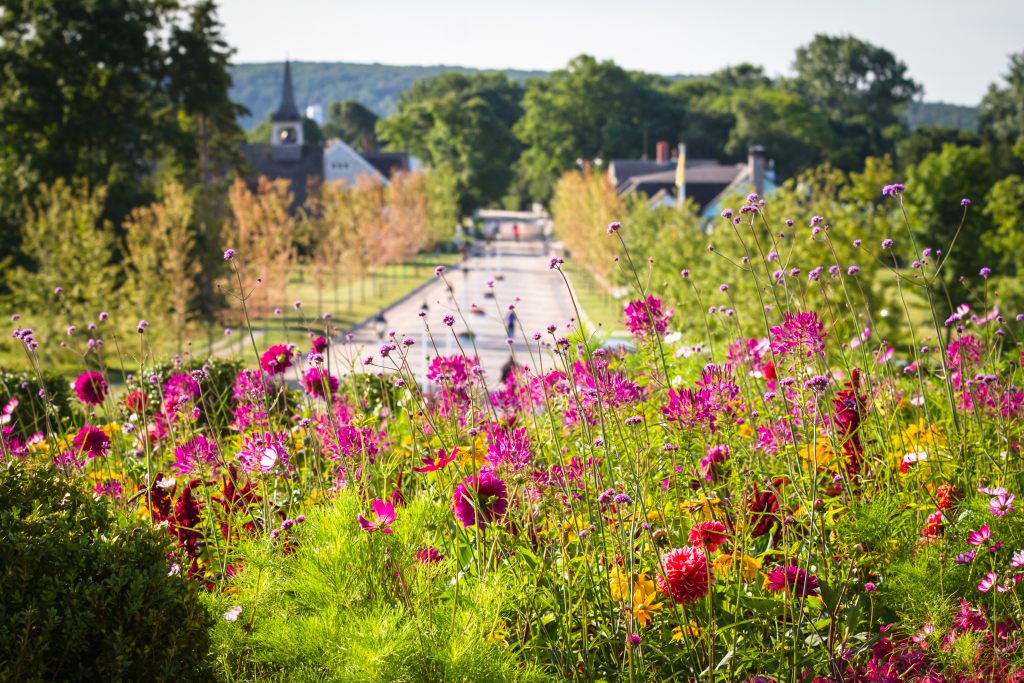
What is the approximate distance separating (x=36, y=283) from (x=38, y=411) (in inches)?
805

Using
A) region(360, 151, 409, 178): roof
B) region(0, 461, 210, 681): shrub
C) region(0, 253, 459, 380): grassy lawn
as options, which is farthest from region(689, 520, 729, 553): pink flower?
region(360, 151, 409, 178): roof

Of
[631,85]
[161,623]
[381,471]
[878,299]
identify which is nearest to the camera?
[161,623]

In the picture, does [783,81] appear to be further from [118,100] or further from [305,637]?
[305,637]

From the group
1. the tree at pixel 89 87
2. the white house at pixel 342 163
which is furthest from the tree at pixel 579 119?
the tree at pixel 89 87

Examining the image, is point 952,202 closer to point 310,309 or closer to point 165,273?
point 165,273

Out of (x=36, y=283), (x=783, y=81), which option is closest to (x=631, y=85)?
(x=783, y=81)

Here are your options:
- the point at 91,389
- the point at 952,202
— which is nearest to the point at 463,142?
the point at 952,202

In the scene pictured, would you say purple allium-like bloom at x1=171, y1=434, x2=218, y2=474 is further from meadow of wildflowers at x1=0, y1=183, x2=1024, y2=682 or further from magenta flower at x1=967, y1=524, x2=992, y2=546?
magenta flower at x1=967, y1=524, x2=992, y2=546

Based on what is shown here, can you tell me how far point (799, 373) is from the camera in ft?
14.0

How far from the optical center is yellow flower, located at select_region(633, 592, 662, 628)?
3373 mm

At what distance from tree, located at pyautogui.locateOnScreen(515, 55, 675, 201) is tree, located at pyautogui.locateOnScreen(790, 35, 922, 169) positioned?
23447 millimetres

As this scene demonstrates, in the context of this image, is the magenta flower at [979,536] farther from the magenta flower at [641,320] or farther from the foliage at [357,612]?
the magenta flower at [641,320]

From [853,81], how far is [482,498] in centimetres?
13125

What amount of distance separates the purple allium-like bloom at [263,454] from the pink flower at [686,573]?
1.53 metres
